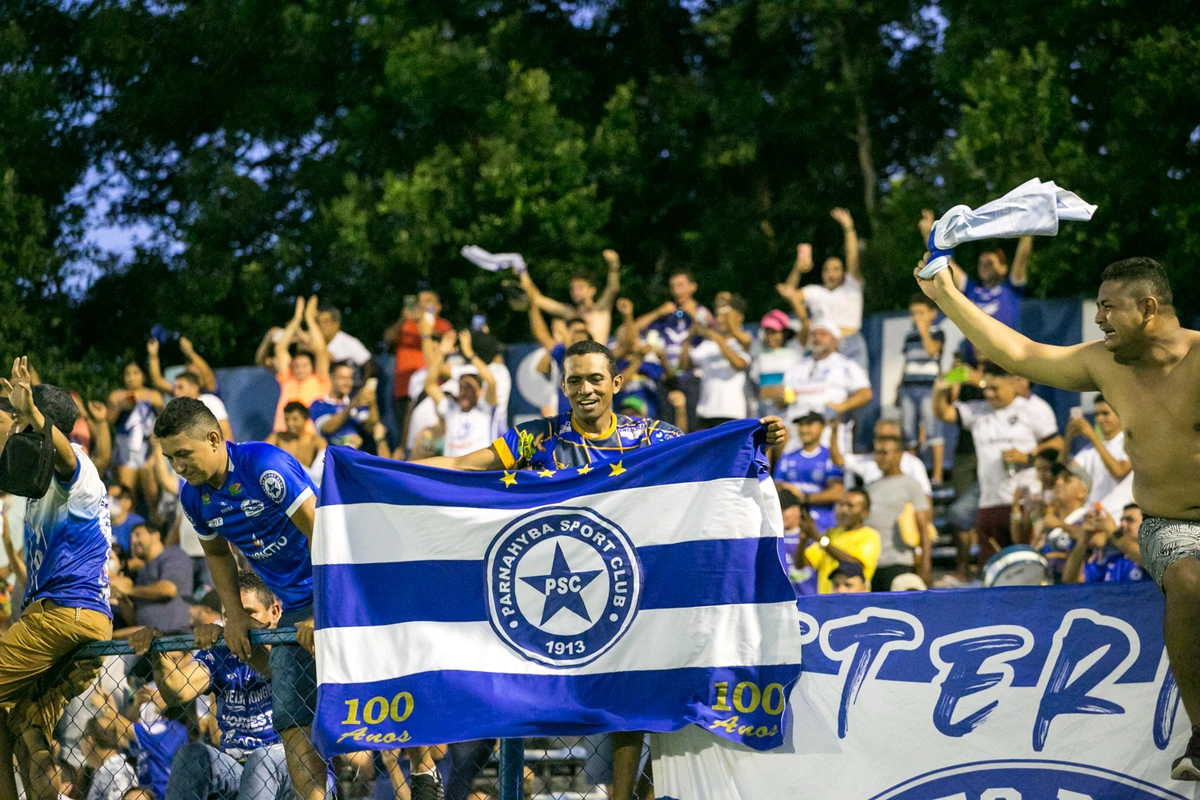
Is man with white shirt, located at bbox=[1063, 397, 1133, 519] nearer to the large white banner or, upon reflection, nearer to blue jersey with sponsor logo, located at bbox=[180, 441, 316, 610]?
the large white banner

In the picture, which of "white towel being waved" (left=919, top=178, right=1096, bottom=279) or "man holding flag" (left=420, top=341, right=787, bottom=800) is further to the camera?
"man holding flag" (left=420, top=341, right=787, bottom=800)

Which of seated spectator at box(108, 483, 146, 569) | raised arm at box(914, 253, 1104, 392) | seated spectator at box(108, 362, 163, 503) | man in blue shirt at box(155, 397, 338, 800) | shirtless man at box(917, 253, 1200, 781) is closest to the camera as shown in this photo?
shirtless man at box(917, 253, 1200, 781)

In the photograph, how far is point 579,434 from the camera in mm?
6215

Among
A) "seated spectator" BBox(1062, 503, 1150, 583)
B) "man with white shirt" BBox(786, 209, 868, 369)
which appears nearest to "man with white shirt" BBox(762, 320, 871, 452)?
"man with white shirt" BBox(786, 209, 868, 369)

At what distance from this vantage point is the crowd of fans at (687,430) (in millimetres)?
7414

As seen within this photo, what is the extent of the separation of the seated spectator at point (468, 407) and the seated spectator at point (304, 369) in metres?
1.20

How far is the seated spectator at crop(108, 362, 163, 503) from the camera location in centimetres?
1372

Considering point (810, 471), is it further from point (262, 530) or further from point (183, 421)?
point (183, 421)

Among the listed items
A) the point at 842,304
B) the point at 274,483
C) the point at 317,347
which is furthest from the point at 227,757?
the point at 317,347

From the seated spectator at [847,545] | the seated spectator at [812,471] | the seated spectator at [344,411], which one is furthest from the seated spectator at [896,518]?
the seated spectator at [344,411]

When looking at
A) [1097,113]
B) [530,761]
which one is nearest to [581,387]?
[530,761]

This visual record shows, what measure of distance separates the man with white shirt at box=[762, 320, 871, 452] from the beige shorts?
21.9 ft

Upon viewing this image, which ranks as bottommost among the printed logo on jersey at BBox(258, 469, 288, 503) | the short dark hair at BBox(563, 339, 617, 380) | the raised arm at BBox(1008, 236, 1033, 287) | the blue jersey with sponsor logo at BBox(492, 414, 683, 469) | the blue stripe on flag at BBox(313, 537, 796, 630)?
the blue stripe on flag at BBox(313, 537, 796, 630)

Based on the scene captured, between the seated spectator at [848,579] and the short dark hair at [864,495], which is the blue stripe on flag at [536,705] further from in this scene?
the short dark hair at [864,495]
